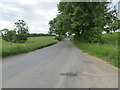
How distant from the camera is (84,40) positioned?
19656 mm

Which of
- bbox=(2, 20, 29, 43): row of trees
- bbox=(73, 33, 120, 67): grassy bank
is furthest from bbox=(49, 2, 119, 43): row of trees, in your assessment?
bbox=(2, 20, 29, 43): row of trees

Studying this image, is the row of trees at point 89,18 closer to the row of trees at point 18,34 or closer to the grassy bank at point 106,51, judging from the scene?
the grassy bank at point 106,51

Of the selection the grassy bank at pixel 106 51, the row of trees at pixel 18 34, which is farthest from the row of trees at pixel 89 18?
the row of trees at pixel 18 34

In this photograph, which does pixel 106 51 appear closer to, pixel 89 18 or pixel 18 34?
pixel 89 18

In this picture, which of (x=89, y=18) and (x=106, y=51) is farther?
(x=89, y=18)

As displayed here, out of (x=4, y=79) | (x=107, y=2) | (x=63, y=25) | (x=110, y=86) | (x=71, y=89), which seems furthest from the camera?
(x=63, y=25)

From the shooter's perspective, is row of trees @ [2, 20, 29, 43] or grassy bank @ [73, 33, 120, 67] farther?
row of trees @ [2, 20, 29, 43]

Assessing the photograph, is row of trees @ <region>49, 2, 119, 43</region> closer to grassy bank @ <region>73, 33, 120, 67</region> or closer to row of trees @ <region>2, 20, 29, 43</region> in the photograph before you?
grassy bank @ <region>73, 33, 120, 67</region>

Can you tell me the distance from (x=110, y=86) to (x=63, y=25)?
17.7m

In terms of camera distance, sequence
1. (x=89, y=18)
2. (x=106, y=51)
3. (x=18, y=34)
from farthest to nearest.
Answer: (x=18, y=34)
(x=89, y=18)
(x=106, y=51)

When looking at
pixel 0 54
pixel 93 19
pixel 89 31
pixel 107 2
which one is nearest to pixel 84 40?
pixel 89 31

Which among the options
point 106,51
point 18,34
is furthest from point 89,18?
point 18,34

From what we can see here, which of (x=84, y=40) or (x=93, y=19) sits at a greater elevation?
(x=93, y=19)

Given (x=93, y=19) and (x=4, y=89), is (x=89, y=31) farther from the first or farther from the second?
(x=4, y=89)
